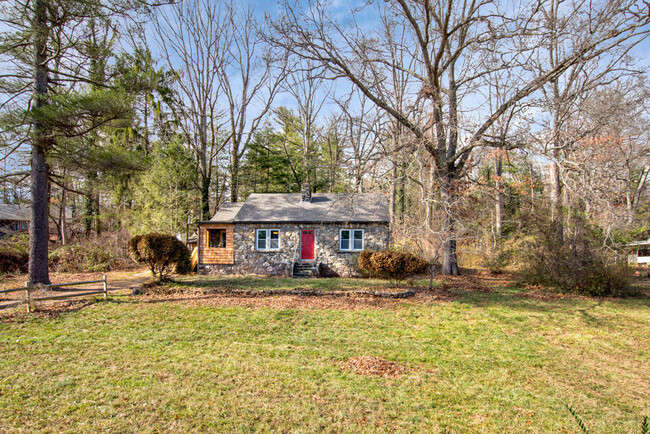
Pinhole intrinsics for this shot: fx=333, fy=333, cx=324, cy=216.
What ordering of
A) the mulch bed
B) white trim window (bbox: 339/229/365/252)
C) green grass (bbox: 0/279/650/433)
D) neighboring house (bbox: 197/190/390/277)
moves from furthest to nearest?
white trim window (bbox: 339/229/365/252) < neighboring house (bbox: 197/190/390/277) < the mulch bed < green grass (bbox: 0/279/650/433)

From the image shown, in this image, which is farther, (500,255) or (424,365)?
(500,255)

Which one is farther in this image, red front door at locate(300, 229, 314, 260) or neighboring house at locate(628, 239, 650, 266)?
neighboring house at locate(628, 239, 650, 266)

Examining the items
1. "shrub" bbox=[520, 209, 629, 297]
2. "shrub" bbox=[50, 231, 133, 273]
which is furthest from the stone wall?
"shrub" bbox=[520, 209, 629, 297]

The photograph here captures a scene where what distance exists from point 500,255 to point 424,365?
13.8m

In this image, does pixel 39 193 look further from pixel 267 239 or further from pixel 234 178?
pixel 234 178

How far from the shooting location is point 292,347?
6.40 metres

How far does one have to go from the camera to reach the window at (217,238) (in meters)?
17.2

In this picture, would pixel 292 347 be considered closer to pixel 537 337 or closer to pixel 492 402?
pixel 492 402

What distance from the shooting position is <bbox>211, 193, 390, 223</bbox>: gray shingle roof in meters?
16.3

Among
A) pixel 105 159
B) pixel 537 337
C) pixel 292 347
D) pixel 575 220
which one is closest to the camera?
pixel 292 347

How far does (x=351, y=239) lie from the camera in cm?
1647

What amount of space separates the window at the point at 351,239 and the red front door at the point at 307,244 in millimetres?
1453

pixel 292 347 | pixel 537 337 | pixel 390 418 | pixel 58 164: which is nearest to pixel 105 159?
pixel 58 164

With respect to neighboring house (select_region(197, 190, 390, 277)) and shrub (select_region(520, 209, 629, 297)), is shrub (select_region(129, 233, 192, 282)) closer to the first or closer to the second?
neighboring house (select_region(197, 190, 390, 277))
